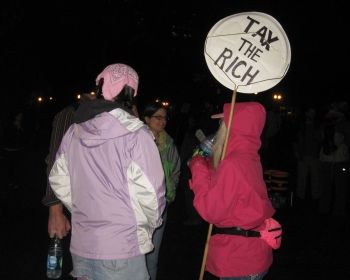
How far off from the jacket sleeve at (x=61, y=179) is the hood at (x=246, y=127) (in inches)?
40.7

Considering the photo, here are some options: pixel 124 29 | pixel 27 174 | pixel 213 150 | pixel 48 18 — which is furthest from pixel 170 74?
pixel 213 150

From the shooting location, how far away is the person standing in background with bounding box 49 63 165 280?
252 cm

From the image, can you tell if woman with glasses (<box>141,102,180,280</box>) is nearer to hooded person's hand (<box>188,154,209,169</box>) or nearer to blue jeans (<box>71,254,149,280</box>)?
hooded person's hand (<box>188,154,209,169</box>)

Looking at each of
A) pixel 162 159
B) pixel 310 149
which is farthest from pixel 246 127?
pixel 310 149

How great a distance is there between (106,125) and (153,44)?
94.8ft

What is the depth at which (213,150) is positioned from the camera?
10.1 feet

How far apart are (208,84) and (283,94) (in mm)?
7949

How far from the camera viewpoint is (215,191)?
9.16 feet

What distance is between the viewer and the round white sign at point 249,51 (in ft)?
10.8

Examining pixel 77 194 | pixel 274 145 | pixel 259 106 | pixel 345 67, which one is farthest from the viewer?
pixel 345 67

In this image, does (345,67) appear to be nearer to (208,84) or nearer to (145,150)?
(208,84)

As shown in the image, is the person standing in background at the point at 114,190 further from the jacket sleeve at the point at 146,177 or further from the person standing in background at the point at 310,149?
the person standing in background at the point at 310,149

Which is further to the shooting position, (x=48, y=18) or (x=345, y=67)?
(x=345, y=67)

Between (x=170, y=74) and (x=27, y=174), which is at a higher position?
(x=170, y=74)
